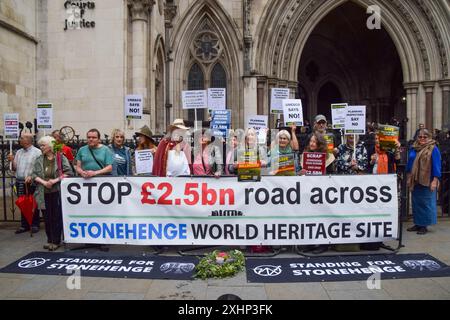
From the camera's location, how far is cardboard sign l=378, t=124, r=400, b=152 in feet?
21.8

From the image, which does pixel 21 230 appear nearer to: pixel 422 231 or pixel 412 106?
pixel 422 231

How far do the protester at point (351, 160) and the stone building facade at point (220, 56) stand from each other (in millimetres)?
6735

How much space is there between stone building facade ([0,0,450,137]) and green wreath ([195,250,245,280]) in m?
7.26

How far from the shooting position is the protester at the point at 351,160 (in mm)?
7012

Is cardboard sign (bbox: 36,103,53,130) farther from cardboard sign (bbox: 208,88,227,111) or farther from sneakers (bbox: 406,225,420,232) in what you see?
sneakers (bbox: 406,225,420,232)

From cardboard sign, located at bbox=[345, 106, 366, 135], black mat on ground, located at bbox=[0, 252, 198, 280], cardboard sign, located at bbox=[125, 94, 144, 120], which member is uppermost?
cardboard sign, located at bbox=[125, 94, 144, 120]

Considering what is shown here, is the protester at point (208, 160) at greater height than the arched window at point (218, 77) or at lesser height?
lesser

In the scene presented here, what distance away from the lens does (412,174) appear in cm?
738

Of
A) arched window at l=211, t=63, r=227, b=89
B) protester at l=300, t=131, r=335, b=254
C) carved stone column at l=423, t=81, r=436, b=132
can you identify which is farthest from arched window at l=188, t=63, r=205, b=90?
protester at l=300, t=131, r=335, b=254

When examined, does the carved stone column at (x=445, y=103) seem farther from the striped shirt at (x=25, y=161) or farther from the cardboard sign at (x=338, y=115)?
the striped shirt at (x=25, y=161)

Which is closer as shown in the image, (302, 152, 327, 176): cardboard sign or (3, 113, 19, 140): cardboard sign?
(302, 152, 327, 176): cardboard sign

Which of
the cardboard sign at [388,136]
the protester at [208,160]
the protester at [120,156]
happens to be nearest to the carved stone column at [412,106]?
the cardboard sign at [388,136]

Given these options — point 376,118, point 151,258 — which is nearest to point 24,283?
point 151,258

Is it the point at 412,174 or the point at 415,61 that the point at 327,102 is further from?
the point at 412,174
